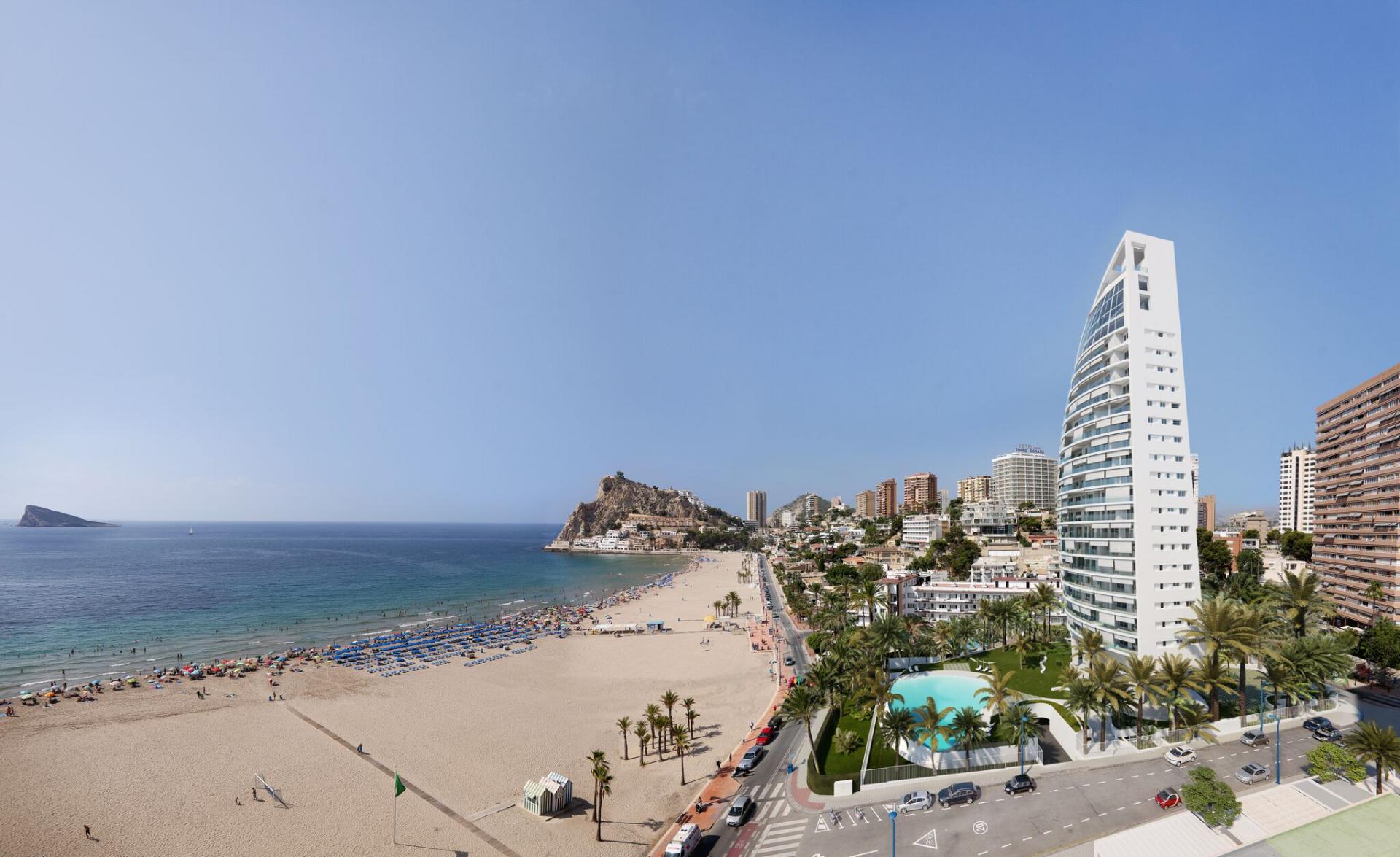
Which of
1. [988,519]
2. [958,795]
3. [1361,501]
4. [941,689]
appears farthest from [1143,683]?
[988,519]

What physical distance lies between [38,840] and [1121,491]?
6413 cm

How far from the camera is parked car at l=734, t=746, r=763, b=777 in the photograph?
3390 centimetres

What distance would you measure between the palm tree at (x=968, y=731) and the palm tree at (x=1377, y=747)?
50.7 ft

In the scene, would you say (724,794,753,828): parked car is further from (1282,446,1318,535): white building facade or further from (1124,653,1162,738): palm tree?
(1282,446,1318,535): white building facade

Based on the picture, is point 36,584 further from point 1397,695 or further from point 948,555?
point 1397,695

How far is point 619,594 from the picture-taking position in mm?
118125

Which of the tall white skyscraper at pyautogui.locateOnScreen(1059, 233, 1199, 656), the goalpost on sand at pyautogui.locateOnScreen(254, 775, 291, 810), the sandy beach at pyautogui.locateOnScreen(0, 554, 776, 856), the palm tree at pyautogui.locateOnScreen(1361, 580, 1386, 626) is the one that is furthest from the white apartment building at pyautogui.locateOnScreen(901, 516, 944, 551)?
the goalpost on sand at pyautogui.locateOnScreen(254, 775, 291, 810)

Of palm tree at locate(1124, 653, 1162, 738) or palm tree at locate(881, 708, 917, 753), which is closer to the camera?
palm tree at locate(881, 708, 917, 753)

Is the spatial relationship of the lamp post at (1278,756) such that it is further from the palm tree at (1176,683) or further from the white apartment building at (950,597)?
the white apartment building at (950,597)

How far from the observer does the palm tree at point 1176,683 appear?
3231cm

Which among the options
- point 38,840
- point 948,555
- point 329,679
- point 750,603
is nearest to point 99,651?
point 329,679

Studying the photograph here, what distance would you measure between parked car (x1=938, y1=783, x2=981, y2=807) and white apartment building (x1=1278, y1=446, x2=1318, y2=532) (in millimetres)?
158216

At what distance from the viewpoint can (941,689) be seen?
129ft

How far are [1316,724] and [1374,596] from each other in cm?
3245
